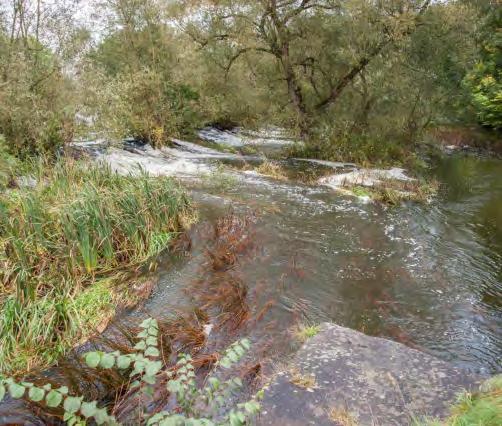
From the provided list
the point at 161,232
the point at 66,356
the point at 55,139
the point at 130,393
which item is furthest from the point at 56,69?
the point at 130,393

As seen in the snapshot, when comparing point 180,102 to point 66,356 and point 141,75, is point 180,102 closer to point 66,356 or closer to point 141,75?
point 141,75

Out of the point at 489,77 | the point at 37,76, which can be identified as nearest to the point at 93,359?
the point at 37,76

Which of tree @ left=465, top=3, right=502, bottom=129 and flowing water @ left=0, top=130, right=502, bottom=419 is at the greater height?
tree @ left=465, top=3, right=502, bottom=129

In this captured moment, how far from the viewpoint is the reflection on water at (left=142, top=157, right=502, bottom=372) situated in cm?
466

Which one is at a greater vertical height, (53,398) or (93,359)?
(93,359)

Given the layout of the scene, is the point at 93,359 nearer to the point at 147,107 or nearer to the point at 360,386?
the point at 360,386

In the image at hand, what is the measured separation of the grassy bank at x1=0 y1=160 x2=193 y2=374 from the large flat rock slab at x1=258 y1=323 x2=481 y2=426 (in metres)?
2.33

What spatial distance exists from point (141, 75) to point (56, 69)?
3.48 metres

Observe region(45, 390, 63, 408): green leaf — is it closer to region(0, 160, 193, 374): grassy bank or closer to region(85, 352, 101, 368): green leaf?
region(85, 352, 101, 368): green leaf

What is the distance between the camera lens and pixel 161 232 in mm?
6719

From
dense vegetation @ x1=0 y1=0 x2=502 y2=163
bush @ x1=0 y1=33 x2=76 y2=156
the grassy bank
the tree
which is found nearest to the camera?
the grassy bank

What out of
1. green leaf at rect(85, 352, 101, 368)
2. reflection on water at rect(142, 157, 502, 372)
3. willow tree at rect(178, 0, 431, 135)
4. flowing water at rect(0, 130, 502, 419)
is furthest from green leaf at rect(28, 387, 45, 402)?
willow tree at rect(178, 0, 431, 135)

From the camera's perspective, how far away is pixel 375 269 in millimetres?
6160

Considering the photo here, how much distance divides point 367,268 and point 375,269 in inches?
4.6
